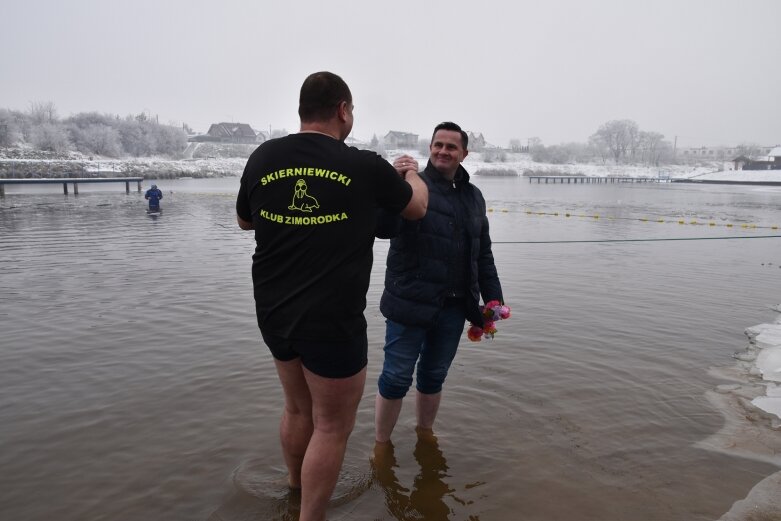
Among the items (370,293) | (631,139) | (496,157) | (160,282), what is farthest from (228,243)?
(631,139)

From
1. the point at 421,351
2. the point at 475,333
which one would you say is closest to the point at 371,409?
the point at 421,351

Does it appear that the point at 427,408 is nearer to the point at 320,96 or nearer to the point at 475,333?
the point at 475,333

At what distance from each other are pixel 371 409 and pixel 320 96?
2.88 metres

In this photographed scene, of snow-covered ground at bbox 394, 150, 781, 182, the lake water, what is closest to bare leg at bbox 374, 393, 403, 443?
the lake water

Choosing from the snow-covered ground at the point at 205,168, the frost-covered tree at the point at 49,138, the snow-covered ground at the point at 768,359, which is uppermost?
the frost-covered tree at the point at 49,138

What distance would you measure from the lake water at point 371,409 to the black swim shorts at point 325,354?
108cm

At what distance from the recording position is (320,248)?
248 centimetres

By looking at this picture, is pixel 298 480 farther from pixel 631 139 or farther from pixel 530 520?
pixel 631 139

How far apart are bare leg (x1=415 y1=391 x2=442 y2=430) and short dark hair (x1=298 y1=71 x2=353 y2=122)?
7.38 feet

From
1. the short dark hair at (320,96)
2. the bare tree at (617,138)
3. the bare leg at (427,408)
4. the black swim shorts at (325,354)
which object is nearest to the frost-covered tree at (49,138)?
the bare leg at (427,408)

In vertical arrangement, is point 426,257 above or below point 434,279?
above

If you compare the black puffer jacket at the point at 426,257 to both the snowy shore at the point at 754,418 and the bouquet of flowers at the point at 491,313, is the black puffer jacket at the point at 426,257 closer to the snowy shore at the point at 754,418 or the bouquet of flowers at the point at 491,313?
the bouquet of flowers at the point at 491,313

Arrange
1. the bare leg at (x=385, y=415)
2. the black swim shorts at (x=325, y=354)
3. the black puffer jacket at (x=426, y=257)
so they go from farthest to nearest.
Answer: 1. the bare leg at (x=385, y=415)
2. the black puffer jacket at (x=426, y=257)
3. the black swim shorts at (x=325, y=354)

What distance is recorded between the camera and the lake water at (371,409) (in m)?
3.32
